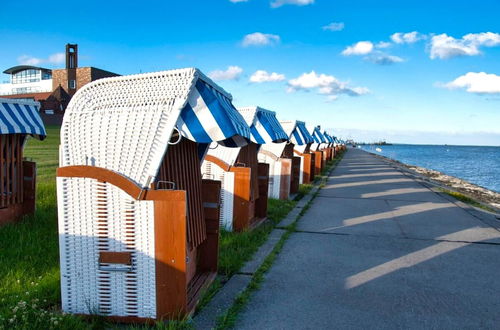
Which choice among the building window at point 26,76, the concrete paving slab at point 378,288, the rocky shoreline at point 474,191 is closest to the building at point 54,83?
the building window at point 26,76

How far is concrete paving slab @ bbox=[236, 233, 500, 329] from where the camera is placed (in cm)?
380

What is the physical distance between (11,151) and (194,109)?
4.32 meters

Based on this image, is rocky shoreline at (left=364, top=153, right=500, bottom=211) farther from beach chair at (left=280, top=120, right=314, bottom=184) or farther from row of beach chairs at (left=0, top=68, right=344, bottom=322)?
row of beach chairs at (left=0, top=68, right=344, bottom=322)

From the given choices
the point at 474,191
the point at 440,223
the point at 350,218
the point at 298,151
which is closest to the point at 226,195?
the point at 350,218

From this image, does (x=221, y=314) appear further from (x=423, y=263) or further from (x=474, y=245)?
(x=474, y=245)

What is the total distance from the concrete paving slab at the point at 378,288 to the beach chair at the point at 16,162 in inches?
174

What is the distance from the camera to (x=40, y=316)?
10.8 ft

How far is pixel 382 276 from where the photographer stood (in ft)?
16.6

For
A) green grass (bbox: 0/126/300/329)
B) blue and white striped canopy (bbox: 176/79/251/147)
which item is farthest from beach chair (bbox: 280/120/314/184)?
blue and white striped canopy (bbox: 176/79/251/147)

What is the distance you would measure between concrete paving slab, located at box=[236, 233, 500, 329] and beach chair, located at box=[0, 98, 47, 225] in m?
4.42

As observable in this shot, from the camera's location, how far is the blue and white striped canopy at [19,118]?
19.4 ft

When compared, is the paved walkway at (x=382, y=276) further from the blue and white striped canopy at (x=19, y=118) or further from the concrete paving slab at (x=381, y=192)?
the blue and white striped canopy at (x=19, y=118)

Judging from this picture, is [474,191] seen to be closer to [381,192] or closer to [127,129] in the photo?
[381,192]

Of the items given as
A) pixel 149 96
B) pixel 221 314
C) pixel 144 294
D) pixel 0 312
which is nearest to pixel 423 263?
pixel 221 314
